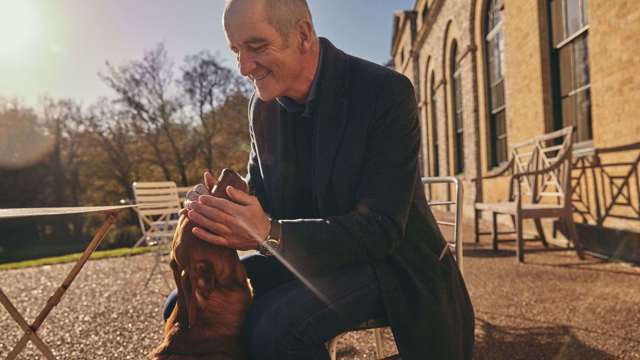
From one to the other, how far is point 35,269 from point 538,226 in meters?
7.95

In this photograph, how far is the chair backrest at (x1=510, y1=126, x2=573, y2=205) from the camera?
16.0 feet

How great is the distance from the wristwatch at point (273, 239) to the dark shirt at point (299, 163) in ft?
1.22

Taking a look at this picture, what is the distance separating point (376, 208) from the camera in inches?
48.1

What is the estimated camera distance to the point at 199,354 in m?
1.04

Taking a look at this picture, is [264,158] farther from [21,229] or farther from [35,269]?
[21,229]

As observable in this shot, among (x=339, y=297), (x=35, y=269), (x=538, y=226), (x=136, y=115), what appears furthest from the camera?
(x=136, y=115)

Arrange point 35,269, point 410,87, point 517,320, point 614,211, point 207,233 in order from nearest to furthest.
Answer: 1. point 207,233
2. point 410,87
3. point 517,320
4. point 614,211
5. point 35,269

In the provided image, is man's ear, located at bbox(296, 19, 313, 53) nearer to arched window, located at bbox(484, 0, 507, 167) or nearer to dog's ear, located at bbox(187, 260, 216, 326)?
dog's ear, located at bbox(187, 260, 216, 326)

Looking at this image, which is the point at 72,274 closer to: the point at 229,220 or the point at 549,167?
the point at 229,220

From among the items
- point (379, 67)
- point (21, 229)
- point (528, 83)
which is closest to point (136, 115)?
point (21, 229)

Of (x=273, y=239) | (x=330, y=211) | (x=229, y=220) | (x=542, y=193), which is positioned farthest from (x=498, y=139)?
(x=229, y=220)

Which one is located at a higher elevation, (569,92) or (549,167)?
(569,92)

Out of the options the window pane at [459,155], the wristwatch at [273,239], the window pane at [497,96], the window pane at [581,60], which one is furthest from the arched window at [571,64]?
the window pane at [459,155]

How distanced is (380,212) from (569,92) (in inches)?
260
